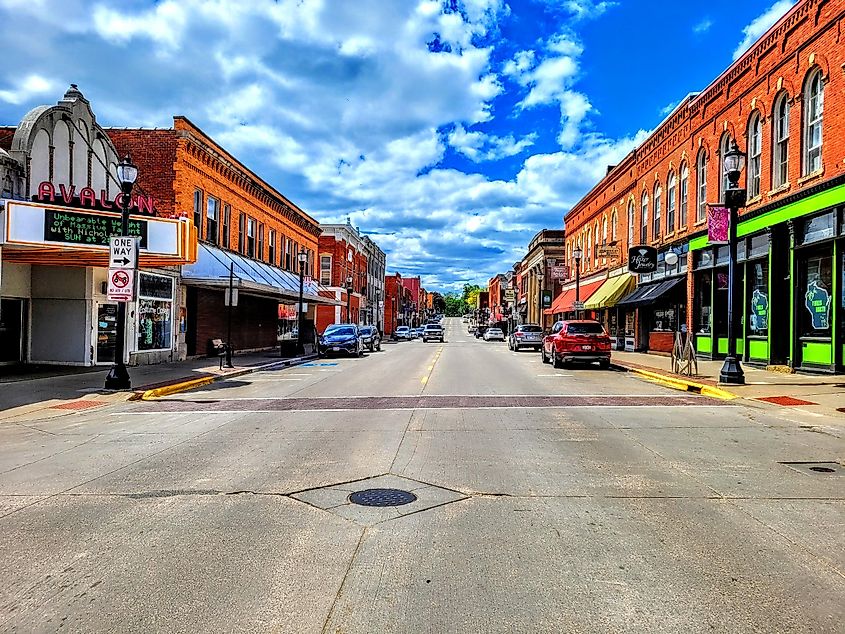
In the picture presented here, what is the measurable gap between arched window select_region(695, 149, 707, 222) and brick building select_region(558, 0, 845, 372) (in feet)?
0.15

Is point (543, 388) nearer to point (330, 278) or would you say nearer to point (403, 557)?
point (403, 557)

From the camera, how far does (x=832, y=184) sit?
17.2m

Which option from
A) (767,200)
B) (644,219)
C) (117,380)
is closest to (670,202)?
(644,219)

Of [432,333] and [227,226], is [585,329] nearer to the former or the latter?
[227,226]

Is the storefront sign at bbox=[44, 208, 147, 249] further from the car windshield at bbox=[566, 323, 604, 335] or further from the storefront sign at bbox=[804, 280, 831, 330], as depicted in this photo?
the storefront sign at bbox=[804, 280, 831, 330]

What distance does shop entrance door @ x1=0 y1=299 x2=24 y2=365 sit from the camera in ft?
67.3

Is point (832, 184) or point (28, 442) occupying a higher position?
point (832, 184)

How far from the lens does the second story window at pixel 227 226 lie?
29.9 meters

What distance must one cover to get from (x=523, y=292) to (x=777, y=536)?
86.6m

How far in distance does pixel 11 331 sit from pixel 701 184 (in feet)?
83.8

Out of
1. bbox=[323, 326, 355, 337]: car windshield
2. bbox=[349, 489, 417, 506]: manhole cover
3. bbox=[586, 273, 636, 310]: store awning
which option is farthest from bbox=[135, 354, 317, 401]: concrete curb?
bbox=[586, 273, 636, 310]: store awning

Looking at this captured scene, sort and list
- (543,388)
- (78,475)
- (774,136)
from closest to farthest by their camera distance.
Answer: (78,475), (543,388), (774,136)

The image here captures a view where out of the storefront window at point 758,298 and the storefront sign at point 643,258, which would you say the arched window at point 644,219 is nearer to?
the storefront sign at point 643,258

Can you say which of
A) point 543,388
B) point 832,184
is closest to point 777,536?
point 543,388
